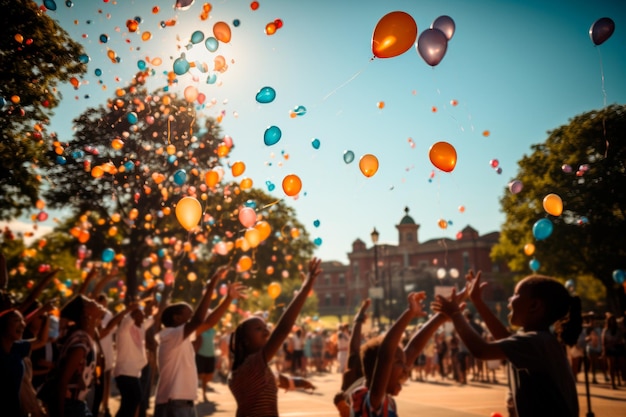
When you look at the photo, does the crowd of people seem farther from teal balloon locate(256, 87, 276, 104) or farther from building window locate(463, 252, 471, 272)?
building window locate(463, 252, 471, 272)

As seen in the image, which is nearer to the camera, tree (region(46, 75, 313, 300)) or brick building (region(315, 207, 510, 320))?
tree (region(46, 75, 313, 300))

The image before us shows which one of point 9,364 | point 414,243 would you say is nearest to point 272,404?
point 9,364

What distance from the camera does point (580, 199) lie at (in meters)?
21.1

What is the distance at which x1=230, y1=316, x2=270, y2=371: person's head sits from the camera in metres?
3.07

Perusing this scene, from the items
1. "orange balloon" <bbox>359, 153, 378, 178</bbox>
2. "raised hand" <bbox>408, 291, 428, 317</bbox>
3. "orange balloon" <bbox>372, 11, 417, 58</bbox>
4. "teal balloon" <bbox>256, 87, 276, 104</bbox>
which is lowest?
"raised hand" <bbox>408, 291, 428, 317</bbox>

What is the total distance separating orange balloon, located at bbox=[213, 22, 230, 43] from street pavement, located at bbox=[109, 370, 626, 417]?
22.0 ft

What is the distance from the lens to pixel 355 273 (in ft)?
234

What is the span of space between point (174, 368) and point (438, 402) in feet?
26.0

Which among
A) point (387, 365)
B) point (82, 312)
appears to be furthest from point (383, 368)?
point (82, 312)

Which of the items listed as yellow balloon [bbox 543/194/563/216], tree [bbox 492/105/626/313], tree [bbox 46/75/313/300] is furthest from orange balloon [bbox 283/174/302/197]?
tree [bbox 492/105/626/313]

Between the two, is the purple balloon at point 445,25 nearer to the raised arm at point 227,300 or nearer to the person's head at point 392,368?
the raised arm at point 227,300

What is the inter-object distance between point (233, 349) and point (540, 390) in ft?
6.20

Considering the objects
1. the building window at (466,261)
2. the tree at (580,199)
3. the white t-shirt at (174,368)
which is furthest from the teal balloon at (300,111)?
the building window at (466,261)

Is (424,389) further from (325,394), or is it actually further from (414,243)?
(414,243)
